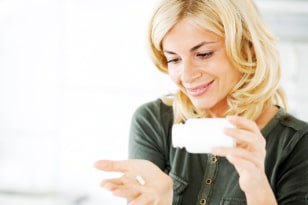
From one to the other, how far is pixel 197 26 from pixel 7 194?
1.86 m

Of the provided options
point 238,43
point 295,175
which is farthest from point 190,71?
point 295,175

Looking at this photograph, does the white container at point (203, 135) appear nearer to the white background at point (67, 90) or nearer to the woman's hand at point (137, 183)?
the woman's hand at point (137, 183)

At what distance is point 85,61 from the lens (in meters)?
2.35

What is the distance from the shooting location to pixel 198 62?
104 centimetres

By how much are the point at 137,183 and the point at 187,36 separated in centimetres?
36

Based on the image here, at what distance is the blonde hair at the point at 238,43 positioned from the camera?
1028 millimetres

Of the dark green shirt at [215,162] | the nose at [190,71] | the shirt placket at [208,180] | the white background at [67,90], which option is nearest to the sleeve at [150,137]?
the dark green shirt at [215,162]

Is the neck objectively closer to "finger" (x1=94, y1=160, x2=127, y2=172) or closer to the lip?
the lip

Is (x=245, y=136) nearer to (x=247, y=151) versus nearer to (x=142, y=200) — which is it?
(x=247, y=151)

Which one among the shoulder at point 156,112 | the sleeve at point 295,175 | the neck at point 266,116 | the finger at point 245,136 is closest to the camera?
the finger at point 245,136

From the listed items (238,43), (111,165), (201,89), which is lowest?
(111,165)

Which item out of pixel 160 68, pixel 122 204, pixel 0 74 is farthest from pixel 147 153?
pixel 0 74

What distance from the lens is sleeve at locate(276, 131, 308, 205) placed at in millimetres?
1003

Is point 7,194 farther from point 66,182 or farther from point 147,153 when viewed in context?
point 147,153
